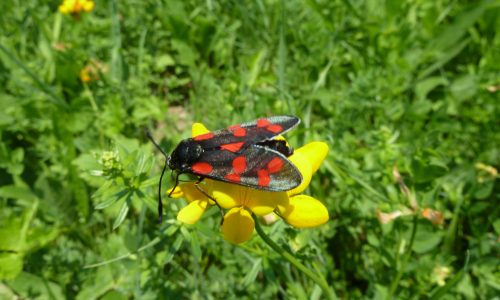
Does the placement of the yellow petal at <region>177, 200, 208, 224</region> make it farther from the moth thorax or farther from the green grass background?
the green grass background

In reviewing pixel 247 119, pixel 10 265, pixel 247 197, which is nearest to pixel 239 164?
pixel 247 197

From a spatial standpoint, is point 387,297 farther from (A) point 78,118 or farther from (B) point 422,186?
(A) point 78,118

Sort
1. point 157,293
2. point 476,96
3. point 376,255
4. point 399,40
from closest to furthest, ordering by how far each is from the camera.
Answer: point 157,293 → point 376,255 → point 476,96 → point 399,40

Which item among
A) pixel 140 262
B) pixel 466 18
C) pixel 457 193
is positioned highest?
pixel 466 18

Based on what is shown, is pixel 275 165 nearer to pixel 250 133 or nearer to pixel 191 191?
pixel 250 133

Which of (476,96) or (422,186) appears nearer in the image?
(422,186)

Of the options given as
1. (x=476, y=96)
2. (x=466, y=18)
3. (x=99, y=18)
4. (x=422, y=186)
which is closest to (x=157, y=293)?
(x=422, y=186)

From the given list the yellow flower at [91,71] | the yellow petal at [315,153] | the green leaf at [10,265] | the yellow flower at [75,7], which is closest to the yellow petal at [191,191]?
the yellow petal at [315,153]
